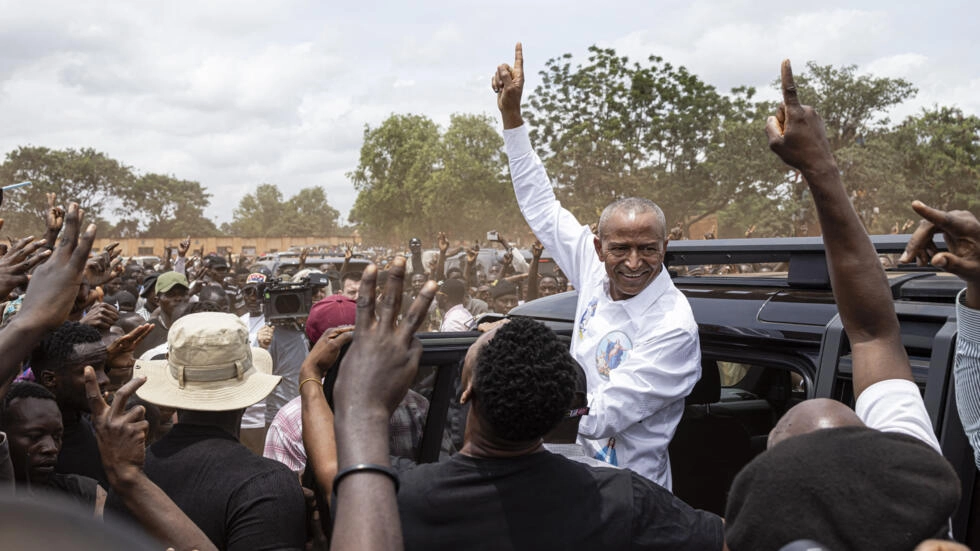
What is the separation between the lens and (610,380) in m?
2.55

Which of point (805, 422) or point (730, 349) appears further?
point (730, 349)

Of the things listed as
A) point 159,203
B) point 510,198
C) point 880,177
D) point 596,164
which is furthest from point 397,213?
point 159,203

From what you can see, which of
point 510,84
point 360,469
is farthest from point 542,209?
point 360,469

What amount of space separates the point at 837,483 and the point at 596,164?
27.2 meters

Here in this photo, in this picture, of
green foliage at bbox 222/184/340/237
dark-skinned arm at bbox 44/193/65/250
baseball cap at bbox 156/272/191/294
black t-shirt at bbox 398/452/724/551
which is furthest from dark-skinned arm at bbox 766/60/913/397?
green foliage at bbox 222/184/340/237

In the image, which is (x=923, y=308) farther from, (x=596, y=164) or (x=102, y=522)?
(x=596, y=164)

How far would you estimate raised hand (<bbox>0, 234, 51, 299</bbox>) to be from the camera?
2.29 metres

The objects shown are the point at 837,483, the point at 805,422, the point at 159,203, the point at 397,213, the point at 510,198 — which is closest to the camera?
the point at 837,483

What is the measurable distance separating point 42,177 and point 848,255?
69842mm

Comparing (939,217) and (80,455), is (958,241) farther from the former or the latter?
(80,455)

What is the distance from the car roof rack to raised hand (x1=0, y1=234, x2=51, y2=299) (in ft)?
8.03

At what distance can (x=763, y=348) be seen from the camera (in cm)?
275

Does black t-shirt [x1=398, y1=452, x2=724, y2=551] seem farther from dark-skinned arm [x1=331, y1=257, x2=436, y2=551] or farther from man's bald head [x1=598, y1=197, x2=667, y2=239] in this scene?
man's bald head [x1=598, y1=197, x2=667, y2=239]

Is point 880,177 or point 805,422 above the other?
point 880,177
